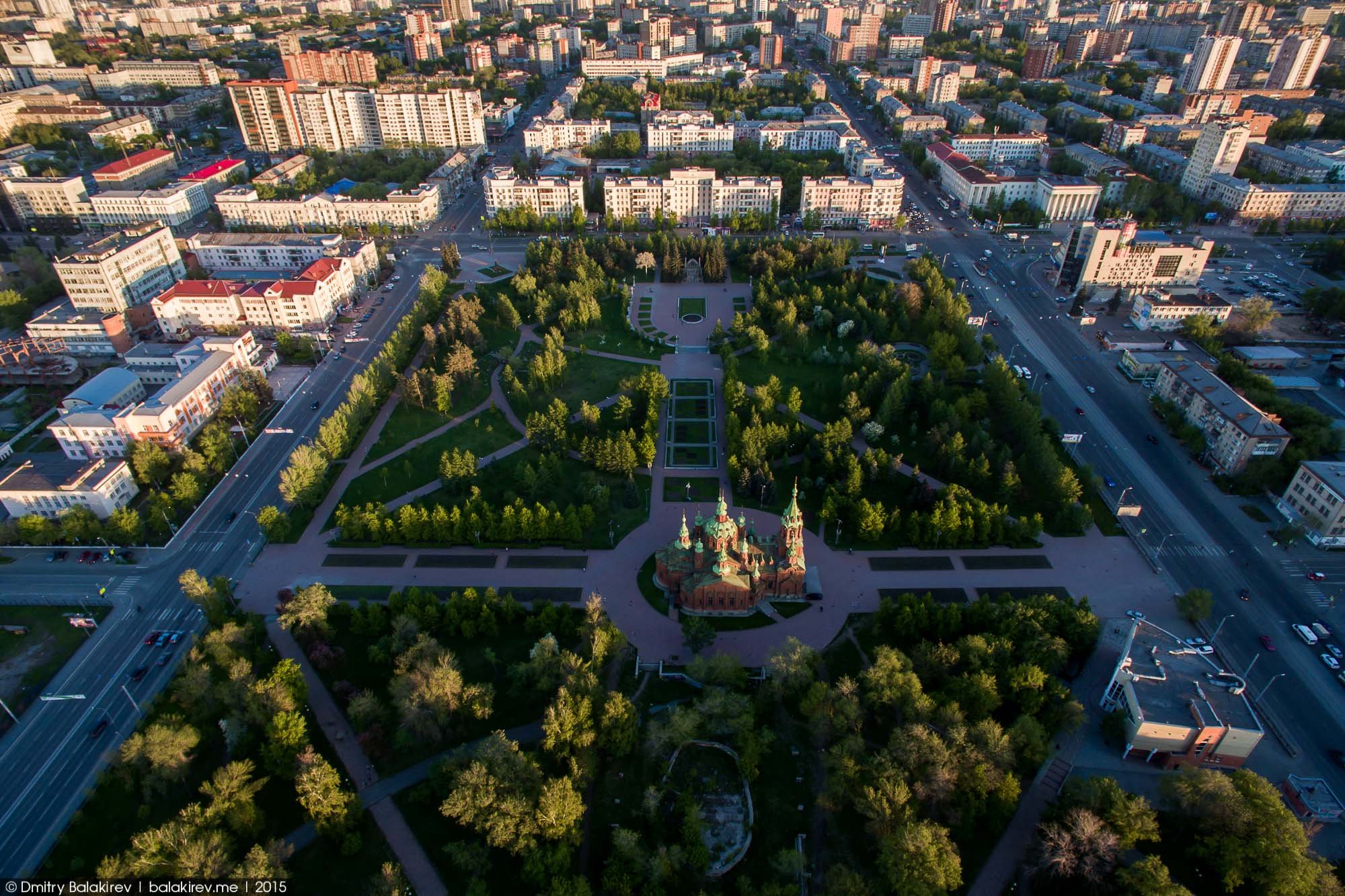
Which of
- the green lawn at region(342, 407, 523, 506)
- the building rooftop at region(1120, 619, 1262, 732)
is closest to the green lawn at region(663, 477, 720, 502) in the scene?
the green lawn at region(342, 407, 523, 506)

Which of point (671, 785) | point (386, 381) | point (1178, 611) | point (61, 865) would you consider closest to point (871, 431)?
point (1178, 611)

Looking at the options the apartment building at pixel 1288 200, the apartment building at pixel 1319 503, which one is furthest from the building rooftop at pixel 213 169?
the apartment building at pixel 1288 200

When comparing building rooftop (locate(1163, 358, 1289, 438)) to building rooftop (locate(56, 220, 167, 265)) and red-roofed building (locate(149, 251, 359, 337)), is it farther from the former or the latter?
building rooftop (locate(56, 220, 167, 265))

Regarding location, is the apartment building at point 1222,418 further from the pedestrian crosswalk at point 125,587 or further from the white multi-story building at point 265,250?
the white multi-story building at point 265,250

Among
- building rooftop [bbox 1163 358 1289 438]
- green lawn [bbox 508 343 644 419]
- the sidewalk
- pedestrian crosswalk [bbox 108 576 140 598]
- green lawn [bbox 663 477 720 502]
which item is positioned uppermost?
building rooftop [bbox 1163 358 1289 438]

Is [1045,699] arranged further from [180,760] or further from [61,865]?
[61,865]
